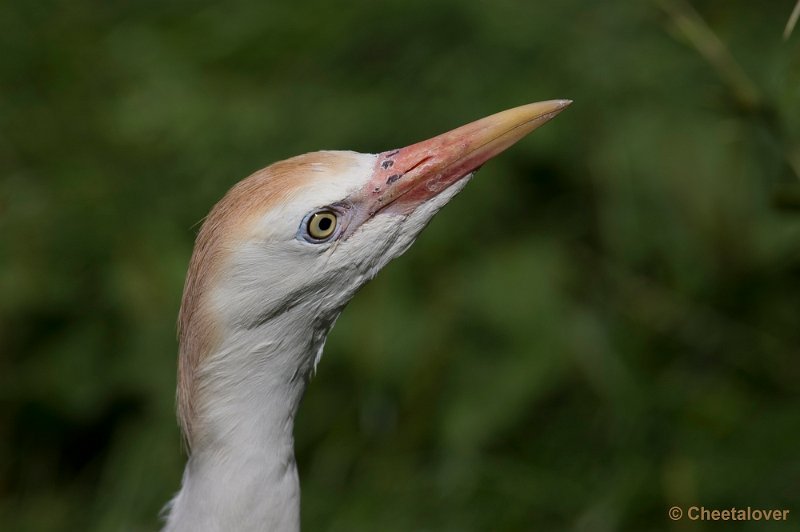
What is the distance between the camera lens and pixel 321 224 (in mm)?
2205

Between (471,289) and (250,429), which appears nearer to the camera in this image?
(250,429)

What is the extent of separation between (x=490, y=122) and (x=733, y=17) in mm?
1865

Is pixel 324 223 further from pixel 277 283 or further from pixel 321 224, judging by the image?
pixel 277 283

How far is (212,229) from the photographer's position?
2240mm

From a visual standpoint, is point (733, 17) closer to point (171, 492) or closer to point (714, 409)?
point (714, 409)

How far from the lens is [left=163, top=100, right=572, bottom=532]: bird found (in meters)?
2.18

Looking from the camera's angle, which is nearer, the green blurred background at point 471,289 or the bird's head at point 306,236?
the bird's head at point 306,236

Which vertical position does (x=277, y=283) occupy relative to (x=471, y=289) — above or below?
above

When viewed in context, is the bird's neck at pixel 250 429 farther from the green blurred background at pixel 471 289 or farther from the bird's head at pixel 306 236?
the green blurred background at pixel 471 289

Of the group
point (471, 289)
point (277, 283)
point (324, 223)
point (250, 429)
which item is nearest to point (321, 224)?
point (324, 223)

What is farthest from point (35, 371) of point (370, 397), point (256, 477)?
Answer: point (256, 477)

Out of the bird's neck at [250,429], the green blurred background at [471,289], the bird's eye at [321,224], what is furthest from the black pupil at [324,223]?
the green blurred background at [471,289]

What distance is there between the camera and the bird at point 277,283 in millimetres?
2182

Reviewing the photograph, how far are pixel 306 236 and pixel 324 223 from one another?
0.17 feet
